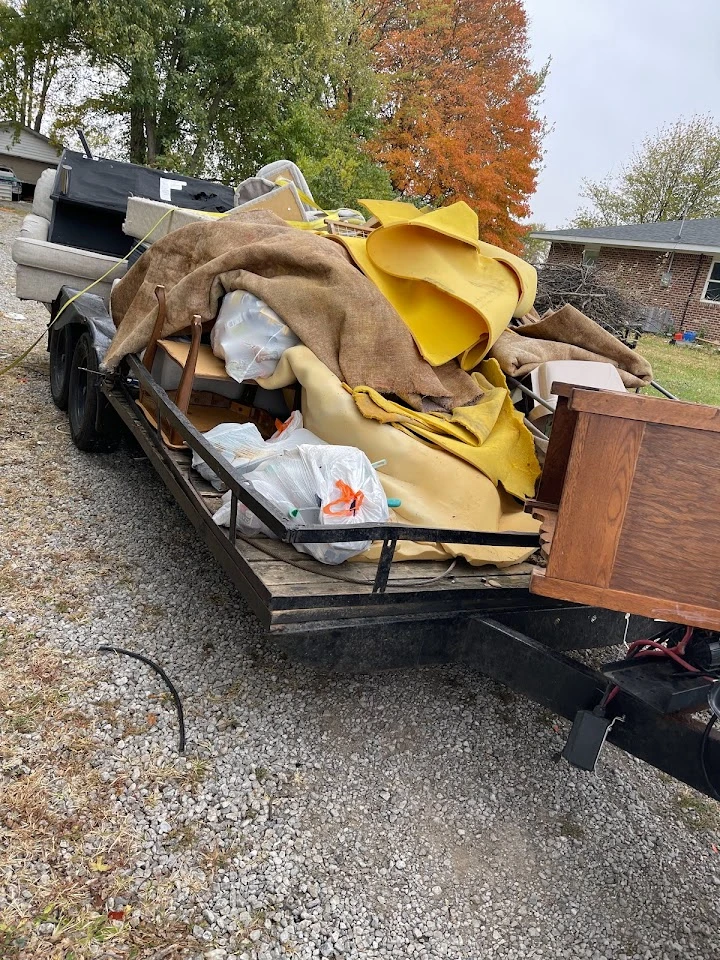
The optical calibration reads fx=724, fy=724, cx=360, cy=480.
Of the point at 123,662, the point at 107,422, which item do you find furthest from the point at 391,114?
the point at 123,662

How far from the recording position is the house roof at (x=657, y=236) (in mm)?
21031

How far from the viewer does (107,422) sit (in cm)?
460

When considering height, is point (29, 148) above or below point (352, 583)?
above

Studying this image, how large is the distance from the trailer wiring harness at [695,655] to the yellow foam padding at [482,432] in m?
0.99

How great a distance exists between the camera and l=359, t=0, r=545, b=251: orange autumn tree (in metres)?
19.1

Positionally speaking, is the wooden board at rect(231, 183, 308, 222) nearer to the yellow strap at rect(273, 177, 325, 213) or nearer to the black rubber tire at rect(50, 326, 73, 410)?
the yellow strap at rect(273, 177, 325, 213)

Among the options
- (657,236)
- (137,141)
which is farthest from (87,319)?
(137,141)

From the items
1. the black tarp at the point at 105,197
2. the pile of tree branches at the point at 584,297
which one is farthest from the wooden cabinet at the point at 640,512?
the black tarp at the point at 105,197

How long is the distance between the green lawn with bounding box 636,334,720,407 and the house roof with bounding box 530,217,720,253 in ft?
10.0

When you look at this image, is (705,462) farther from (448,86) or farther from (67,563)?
(448,86)

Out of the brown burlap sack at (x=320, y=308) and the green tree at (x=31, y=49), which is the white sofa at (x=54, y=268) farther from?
the green tree at (x=31, y=49)

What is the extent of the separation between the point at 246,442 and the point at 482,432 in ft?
3.29

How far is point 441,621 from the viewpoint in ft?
7.64

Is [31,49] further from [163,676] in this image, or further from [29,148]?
[163,676]
